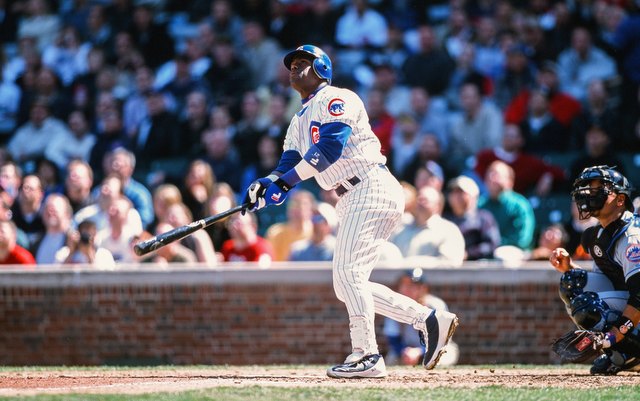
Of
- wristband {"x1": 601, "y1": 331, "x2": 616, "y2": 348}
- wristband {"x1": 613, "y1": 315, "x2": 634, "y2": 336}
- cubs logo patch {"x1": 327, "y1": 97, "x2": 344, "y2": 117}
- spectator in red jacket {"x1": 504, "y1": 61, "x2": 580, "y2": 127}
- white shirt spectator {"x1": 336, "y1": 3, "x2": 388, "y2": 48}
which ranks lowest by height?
wristband {"x1": 601, "y1": 331, "x2": 616, "y2": 348}

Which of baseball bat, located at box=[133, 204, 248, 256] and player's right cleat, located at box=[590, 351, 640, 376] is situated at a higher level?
baseball bat, located at box=[133, 204, 248, 256]

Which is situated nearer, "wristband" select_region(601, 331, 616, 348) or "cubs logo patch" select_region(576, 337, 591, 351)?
"wristband" select_region(601, 331, 616, 348)

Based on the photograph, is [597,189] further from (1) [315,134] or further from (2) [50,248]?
(2) [50,248]

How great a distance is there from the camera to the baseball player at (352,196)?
705 cm

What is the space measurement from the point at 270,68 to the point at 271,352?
193 inches

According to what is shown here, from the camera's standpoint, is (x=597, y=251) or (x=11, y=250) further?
(x=11, y=250)

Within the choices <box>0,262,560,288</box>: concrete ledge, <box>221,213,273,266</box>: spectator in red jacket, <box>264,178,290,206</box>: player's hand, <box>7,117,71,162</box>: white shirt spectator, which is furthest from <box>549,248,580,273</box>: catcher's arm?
<box>7,117,71,162</box>: white shirt spectator

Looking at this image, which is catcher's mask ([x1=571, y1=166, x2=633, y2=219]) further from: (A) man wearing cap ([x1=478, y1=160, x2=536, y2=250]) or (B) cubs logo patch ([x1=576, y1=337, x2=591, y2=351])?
(A) man wearing cap ([x1=478, y1=160, x2=536, y2=250])

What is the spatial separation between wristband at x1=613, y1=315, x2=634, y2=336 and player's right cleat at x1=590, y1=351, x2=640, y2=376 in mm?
300

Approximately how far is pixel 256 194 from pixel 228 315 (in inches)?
152

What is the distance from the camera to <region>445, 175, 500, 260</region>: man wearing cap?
430 inches

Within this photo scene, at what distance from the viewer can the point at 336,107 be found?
705 centimetres

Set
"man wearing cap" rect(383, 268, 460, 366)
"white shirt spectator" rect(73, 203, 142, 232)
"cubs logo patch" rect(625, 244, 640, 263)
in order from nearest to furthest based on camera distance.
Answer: "cubs logo patch" rect(625, 244, 640, 263) → "man wearing cap" rect(383, 268, 460, 366) → "white shirt spectator" rect(73, 203, 142, 232)

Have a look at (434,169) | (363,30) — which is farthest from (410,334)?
(363,30)
